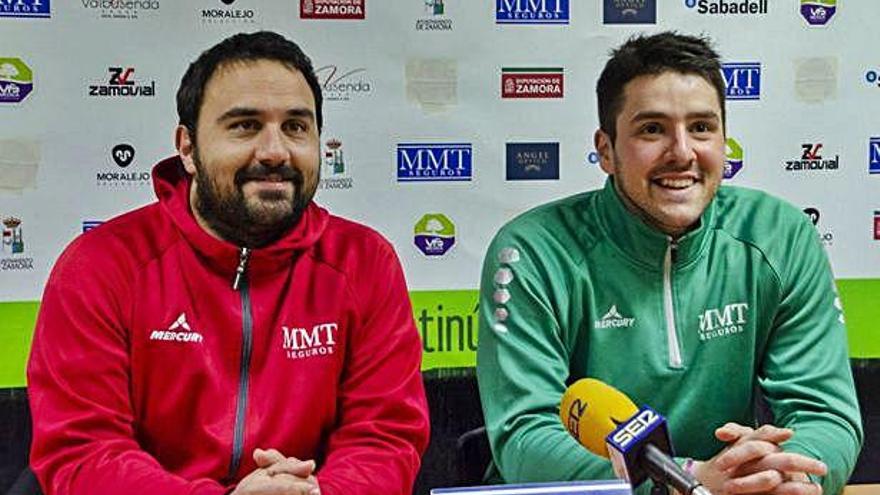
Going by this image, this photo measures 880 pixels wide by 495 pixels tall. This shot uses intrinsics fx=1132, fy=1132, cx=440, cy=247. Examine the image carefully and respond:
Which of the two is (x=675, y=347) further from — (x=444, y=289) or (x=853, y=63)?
(x=853, y=63)

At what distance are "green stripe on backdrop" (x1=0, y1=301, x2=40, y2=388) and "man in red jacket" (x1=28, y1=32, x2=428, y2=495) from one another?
0.68 m

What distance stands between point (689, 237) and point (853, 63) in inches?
35.7

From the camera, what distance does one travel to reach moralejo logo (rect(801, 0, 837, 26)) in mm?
2643

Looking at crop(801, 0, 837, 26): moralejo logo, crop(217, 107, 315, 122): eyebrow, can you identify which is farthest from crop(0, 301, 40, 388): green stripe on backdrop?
crop(801, 0, 837, 26): moralejo logo

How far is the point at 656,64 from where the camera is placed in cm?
207

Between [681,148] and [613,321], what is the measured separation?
0.33 m

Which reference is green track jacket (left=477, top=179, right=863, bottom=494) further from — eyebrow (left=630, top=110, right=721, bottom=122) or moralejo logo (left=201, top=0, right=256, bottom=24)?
moralejo logo (left=201, top=0, right=256, bottom=24)

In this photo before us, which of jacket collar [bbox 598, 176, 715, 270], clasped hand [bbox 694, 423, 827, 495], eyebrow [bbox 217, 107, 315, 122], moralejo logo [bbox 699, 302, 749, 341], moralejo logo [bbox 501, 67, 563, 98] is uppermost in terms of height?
moralejo logo [bbox 501, 67, 563, 98]

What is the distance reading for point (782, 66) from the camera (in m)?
2.64

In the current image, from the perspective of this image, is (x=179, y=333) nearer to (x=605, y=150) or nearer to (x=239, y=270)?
(x=239, y=270)

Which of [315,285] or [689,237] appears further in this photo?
[689,237]

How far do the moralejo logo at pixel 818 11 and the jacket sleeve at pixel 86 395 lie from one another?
1702mm

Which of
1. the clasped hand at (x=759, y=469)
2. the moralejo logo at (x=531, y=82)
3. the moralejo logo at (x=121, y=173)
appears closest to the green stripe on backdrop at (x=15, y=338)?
the moralejo logo at (x=121, y=173)

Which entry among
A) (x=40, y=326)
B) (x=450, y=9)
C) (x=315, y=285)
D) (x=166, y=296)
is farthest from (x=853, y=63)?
(x=40, y=326)
